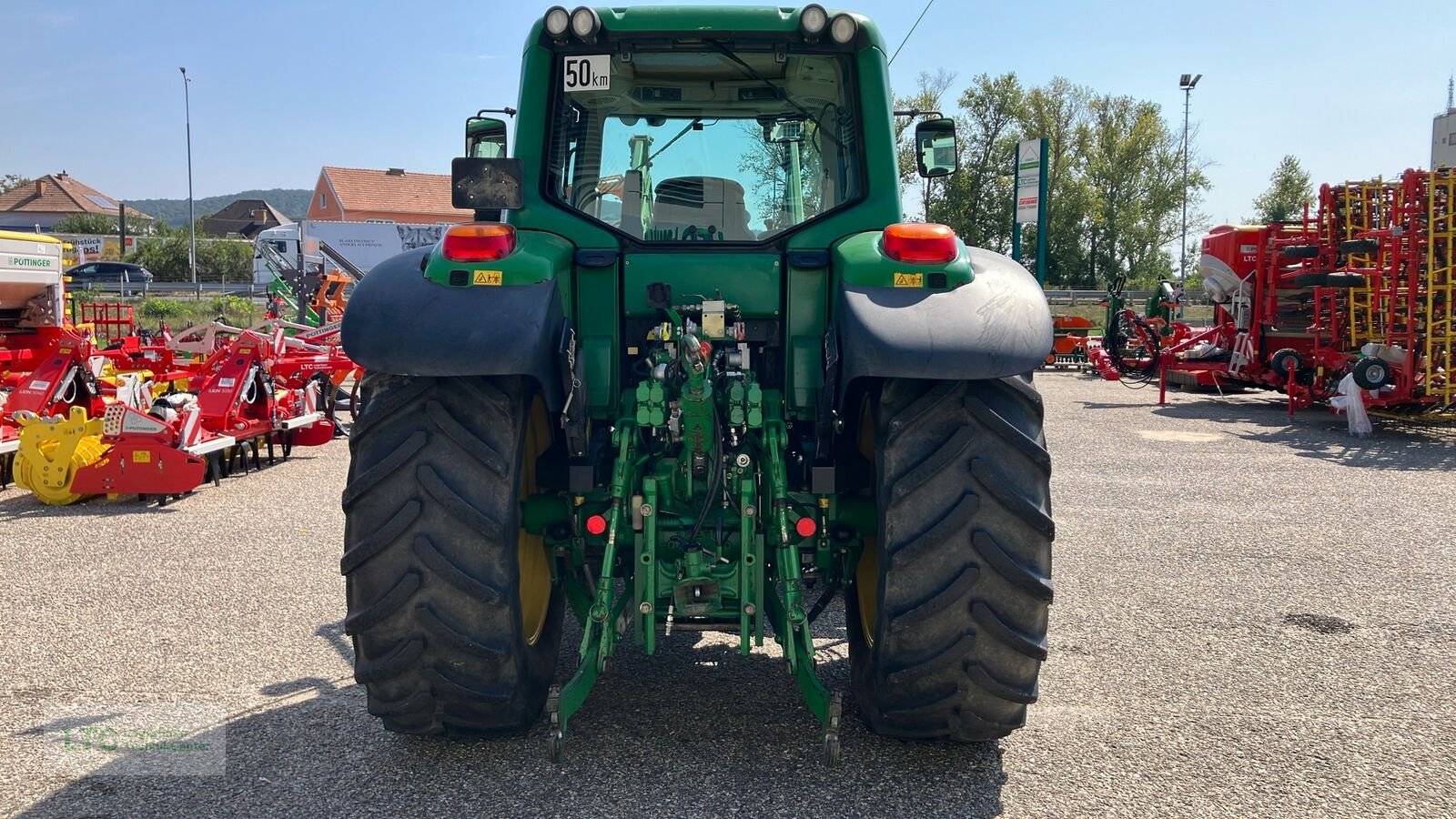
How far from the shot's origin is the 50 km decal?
3.97 meters

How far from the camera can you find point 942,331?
3164 mm

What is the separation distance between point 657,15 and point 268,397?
23.3 feet

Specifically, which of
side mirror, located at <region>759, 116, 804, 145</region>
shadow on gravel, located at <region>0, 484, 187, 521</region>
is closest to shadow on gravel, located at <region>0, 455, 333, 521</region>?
shadow on gravel, located at <region>0, 484, 187, 521</region>

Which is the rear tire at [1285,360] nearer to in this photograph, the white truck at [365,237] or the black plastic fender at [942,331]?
the black plastic fender at [942,331]

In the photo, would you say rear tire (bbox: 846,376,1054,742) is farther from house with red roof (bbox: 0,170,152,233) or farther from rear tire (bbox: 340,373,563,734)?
house with red roof (bbox: 0,170,152,233)

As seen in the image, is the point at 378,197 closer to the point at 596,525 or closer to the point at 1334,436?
the point at 1334,436

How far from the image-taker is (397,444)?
3.31 m

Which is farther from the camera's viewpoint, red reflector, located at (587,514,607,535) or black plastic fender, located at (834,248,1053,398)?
red reflector, located at (587,514,607,535)

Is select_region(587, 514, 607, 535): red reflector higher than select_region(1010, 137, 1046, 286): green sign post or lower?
lower

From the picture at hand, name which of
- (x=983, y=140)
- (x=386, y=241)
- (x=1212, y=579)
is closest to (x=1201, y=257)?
(x=1212, y=579)

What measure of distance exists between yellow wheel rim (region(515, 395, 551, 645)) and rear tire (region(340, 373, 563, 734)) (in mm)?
430

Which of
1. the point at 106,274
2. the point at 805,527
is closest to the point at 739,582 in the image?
the point at 805,527

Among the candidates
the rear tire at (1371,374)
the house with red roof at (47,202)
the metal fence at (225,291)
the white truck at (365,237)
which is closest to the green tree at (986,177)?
the metal fence at (225,291)

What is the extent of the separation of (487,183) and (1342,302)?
1293 centimetres
